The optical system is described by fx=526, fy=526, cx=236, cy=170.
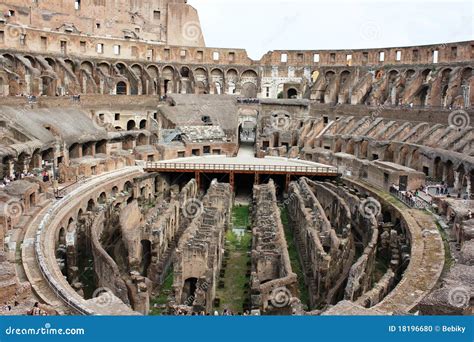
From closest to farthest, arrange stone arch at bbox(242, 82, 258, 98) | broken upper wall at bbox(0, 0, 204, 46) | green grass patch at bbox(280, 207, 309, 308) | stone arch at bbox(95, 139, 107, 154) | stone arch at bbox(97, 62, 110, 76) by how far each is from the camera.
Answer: green grass patch at bbox(280, 207, 309, 308) → stone arch at bbox(95, 139, 107, 154) → broken upper wall at bbox(0, 0, 204, 46) → stone arch at bbox(97, 62, 110, 76) → stone arch at bbox(242, 82, 258, 98)

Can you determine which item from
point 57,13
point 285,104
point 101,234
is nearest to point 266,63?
point 285,104

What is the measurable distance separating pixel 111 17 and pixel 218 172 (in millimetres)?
28610

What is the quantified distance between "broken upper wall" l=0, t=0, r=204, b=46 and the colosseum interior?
0.16 metres

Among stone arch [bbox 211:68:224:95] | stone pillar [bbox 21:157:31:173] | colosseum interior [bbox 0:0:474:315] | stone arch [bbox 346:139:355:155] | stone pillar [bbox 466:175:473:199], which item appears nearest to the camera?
colosseum interior [bbox 0:0:474:315]

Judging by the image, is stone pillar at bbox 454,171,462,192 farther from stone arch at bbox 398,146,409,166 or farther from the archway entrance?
the archway entrance

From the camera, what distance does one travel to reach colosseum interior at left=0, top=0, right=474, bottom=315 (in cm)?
1802

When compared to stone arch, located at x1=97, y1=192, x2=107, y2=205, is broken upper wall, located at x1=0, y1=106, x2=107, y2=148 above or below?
above

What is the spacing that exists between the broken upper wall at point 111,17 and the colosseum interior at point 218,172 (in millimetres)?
164

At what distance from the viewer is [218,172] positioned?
3794 cm

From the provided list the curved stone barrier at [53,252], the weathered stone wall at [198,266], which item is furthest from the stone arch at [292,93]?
the weathered stone wall at [198,266]

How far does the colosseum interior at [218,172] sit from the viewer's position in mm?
18016

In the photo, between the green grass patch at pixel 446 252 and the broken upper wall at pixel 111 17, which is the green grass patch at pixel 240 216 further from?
the broken upper wall at pixel 111 17

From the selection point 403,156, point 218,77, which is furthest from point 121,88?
point 403,156

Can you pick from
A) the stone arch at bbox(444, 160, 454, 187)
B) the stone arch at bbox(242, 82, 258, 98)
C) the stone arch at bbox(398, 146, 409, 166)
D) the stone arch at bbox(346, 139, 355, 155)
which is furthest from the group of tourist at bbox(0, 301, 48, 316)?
the stone arch at bbox(242, 82, 258, 98)
